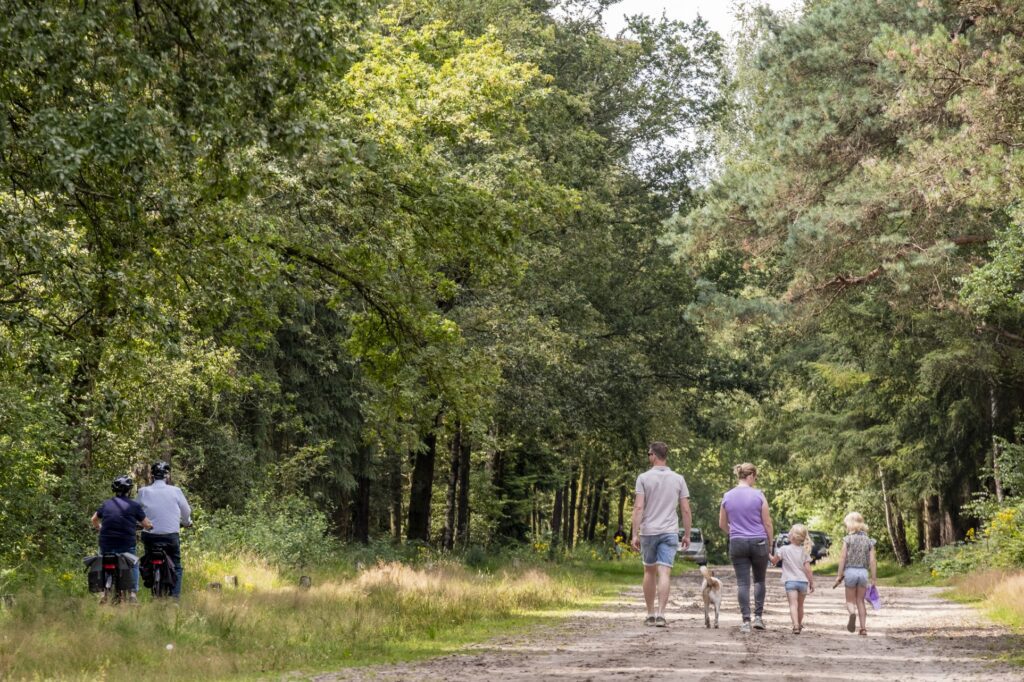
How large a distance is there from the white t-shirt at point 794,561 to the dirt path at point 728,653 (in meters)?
0.66

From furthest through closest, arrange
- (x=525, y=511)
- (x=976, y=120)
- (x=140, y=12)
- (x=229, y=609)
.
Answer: (x=525, y=511)
(x=976, y=120)
(x=229, y=609)
(x=140, y=12)

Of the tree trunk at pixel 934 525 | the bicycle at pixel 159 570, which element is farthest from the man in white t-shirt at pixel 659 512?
the tree trunk at pixel 934 525

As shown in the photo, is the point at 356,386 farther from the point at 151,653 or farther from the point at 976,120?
the point at 151,653

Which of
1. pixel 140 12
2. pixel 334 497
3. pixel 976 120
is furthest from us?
pixel 334 497

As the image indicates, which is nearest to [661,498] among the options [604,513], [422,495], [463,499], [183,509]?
[183,509]

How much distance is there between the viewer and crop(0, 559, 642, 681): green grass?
33.6 feet

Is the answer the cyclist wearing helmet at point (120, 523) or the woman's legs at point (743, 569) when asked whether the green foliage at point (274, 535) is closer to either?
the cyclist wearing helmet at point (120, 523)

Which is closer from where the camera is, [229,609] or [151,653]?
[151,653]

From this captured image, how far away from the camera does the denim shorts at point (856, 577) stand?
1448cm

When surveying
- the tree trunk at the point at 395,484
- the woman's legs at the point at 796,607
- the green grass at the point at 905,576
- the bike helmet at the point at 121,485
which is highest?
the tree trunk at the point at 395,484

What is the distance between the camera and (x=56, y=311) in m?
13.9

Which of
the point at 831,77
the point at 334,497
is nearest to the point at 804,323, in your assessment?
the point at 831,77

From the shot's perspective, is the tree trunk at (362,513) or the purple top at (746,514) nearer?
the purple top at (746,514)

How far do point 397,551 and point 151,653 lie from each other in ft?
53.9
